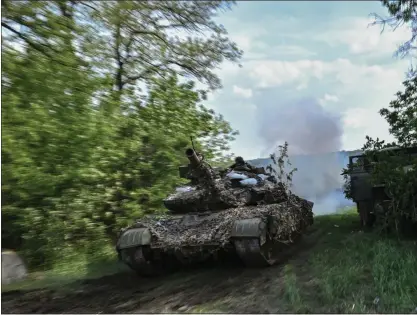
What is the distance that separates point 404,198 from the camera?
311 inches

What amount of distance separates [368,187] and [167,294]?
4727 mm

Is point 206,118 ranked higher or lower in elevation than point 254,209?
higher

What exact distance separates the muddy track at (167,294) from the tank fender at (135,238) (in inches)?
24.0

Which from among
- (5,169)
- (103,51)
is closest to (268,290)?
(5,169)

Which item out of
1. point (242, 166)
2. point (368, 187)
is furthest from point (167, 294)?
point (368, 187)

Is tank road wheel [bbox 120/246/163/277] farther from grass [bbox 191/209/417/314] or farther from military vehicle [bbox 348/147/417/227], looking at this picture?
military vehicle [bbox 348/147/417/227]

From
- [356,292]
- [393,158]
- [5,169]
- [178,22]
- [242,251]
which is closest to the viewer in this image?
[356,292]

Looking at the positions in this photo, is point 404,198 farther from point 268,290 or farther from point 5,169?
point 5,169

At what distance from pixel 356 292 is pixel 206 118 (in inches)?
350

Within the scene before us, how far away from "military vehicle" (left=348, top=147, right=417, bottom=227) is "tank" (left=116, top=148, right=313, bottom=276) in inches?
51.2

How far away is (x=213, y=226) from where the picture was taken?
24.8 feet

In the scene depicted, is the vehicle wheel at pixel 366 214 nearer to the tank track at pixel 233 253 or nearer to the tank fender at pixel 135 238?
the tank track at pixel 233 253

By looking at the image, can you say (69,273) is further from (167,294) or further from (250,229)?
(250,229)

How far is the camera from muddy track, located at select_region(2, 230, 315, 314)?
5895 millimetres
